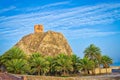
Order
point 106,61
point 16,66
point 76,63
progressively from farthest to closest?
1. point 106,61
2. point 76,63
3. point 16,66

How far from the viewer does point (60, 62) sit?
7425 centimetres

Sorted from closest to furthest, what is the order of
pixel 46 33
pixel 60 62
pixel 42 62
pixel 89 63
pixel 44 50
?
pixel 42 62 → pixel 60 62 → pixel 89 63 → pixel 44 50 → pixel 46 33

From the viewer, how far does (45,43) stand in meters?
150

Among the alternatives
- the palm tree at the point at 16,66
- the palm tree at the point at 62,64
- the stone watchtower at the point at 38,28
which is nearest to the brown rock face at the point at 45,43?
the stone watchtower at the point at 38,28

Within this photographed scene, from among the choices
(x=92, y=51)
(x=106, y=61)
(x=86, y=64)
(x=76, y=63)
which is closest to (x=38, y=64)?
(x=76, y=63)

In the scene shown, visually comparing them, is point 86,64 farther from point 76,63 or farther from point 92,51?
point 92,51

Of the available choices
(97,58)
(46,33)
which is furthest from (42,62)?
(46,33)

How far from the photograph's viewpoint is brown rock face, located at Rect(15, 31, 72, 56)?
14450 cm

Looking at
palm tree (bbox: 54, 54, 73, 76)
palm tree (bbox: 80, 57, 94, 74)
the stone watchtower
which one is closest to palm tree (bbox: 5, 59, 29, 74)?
palm tree (bbox: 54, 54, 73, 76)

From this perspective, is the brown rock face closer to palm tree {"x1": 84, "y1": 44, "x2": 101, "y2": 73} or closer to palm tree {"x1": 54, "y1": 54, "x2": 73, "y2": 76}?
palm tree {"x1": 84, "y1": 44, "x2": 101, "y2": 73}

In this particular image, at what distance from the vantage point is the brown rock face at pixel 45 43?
144 m

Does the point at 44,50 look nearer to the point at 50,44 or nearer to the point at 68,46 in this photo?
the point at 50,44

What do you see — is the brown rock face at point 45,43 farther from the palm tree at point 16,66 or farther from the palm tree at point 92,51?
the palm tree at point 16,66

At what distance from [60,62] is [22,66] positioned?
14410 mm
